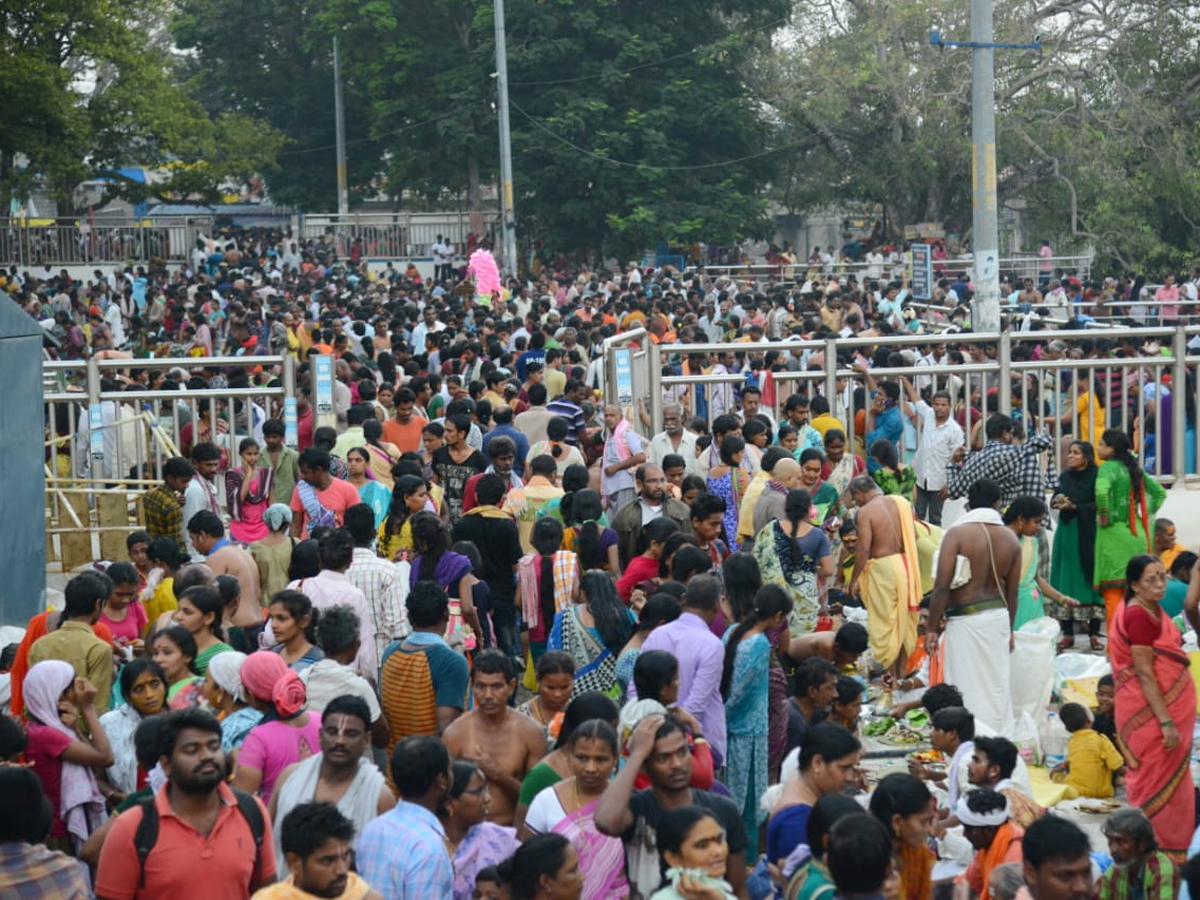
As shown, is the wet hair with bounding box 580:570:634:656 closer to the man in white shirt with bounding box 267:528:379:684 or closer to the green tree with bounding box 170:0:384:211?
the man in white shirt with bounding box 267:528:379:684

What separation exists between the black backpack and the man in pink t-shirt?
451 centimetres

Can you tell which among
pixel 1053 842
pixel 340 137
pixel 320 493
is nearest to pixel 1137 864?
pixel 1053 842

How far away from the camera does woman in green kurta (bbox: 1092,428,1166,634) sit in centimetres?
1059

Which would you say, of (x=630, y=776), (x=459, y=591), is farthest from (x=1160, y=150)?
(x=630, y=776)

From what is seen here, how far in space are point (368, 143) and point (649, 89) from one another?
12569 mm

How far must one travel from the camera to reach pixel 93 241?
39.1 meters

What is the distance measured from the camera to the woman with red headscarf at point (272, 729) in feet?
19.2

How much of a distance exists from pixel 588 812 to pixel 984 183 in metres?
12.0

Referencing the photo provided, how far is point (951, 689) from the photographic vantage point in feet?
24.8

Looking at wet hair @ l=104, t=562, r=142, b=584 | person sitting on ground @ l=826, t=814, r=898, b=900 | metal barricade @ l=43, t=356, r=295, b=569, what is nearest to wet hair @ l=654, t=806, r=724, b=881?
person sitting on ground @ l=826, t=814, r=898, b=900

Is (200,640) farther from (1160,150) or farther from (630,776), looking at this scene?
(1160,150)

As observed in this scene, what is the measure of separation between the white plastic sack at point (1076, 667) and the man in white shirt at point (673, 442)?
2641 mm

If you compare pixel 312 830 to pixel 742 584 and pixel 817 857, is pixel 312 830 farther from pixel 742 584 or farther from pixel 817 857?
pixel 742 584

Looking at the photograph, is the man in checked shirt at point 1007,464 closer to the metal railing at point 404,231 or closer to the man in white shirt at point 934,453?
the man in white shirt at point 934,453
